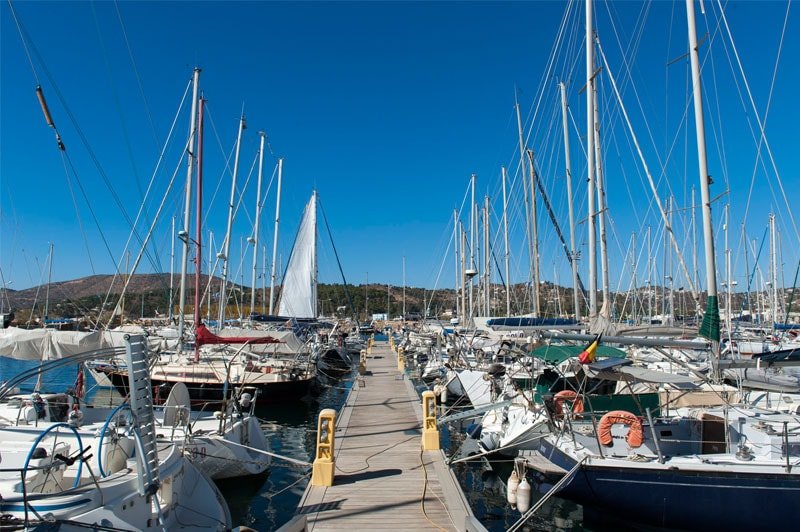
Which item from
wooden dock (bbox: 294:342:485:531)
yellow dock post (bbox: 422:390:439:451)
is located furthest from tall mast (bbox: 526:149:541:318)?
yellow dock post (bbox: 422:390:439:451)

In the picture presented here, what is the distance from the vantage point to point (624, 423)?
1119cm

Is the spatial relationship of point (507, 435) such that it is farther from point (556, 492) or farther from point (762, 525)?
point (762, 525)

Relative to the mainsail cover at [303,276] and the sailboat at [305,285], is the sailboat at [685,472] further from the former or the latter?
the mainsail cover at [303,276]

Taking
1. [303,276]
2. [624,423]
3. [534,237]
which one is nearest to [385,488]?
[624,423]

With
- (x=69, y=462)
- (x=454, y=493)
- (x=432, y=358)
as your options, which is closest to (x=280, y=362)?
(x=432, y=358)

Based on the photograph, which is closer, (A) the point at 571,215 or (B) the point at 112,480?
(B) the point at 112,480

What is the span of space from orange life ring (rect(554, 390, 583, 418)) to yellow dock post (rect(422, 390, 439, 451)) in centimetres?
291

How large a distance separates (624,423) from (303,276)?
106 feet

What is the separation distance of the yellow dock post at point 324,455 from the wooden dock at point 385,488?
20 cm

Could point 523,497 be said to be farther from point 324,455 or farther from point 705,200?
point 705,200

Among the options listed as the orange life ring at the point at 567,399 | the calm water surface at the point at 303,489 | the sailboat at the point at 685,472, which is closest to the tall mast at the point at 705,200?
the sailboat at the point at 685,472

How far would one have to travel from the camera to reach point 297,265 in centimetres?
4166

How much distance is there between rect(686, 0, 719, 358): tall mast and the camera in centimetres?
1350

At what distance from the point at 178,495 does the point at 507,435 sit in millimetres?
7899
